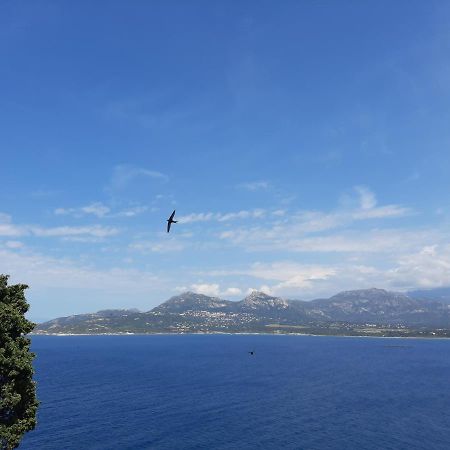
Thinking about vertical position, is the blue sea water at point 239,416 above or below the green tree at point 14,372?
below

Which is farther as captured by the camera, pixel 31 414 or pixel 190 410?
pixel 190 410

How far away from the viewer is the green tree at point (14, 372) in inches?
1690

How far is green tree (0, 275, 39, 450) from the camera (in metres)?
42.9

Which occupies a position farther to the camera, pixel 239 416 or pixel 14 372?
pixel 239 416

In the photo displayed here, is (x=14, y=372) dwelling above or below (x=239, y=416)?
above

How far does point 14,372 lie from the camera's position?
42938mm

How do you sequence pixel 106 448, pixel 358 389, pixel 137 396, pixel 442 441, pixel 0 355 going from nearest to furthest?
pixel 0 355 → pixel 106 448 → pixel 442 441 → pixel 137 396 → pixel 358 389

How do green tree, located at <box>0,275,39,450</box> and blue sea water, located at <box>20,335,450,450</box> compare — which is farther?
blue sea water, located at <box>20,335,450,450</box>

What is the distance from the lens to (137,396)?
165750 mm

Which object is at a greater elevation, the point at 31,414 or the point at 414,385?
the point at 31,414

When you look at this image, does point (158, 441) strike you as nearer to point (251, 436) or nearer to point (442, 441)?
point (251, 436)

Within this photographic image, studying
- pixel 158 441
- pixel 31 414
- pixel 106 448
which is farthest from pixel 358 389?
pixel 31 414

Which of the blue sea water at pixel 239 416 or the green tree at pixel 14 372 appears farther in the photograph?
the blue sea water at pixel 239 416

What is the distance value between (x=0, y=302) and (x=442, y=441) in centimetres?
11833
